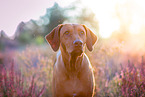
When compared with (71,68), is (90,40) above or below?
above

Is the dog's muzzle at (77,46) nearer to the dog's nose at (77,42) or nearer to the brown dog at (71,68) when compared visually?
the dog's nose at (77,42)

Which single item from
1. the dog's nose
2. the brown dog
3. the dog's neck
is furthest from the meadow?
Answer: the dog's nose

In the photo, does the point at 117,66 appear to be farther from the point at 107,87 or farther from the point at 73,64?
the point at 73,64

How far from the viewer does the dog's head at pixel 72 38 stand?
2928mm

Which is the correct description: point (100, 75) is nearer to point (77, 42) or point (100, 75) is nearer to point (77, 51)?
point (77, 51)

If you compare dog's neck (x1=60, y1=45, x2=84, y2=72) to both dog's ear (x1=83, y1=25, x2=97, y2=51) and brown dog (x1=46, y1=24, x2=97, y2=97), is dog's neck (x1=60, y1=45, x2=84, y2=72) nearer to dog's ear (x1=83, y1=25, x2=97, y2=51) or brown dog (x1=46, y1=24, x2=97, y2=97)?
brown dog (x1=46, y1=24, x2=97, y2=97)

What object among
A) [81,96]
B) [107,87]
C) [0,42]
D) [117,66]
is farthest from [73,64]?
[0,42]

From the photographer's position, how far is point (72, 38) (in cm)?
301

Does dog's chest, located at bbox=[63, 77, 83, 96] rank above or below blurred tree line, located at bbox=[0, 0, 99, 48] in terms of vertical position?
below

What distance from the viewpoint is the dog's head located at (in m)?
2.93

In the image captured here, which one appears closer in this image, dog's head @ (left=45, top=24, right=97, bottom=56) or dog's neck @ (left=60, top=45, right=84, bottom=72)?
dog's head @ (left=45, top=24, right=97, bottom=56)

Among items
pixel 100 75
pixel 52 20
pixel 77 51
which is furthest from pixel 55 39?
pixel 52 20

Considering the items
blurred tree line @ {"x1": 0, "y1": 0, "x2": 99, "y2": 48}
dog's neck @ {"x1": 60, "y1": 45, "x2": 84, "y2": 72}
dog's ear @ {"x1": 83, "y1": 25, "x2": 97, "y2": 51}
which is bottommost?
dog's neck @ {"x1": 60, "y1": 45, "x2": 84, "y2": 72}

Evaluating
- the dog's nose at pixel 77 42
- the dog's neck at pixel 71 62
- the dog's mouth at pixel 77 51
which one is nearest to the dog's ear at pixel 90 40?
the dog's neck at pixel 71 62
